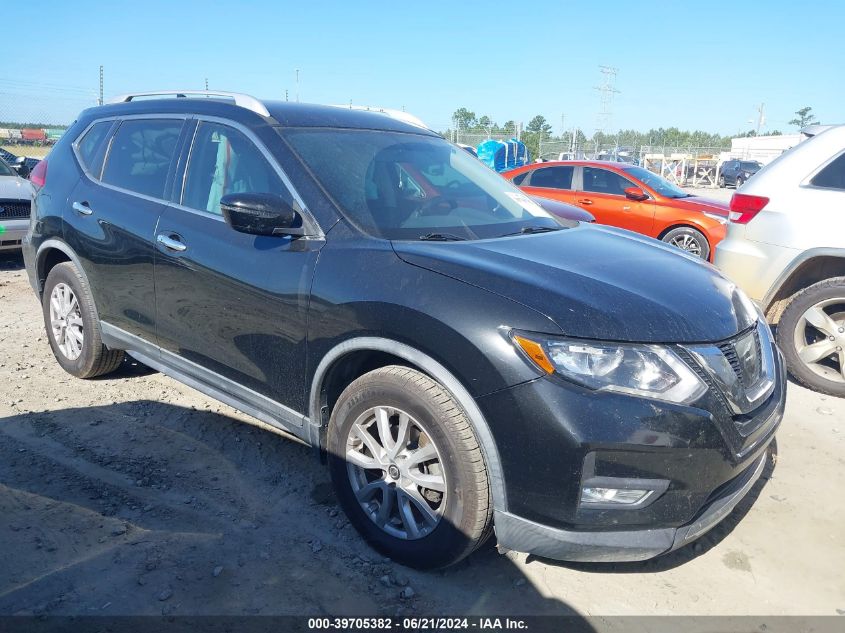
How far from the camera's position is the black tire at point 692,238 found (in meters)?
9.56

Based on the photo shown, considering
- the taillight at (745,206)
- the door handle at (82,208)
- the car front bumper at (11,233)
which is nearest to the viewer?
the door handle at (82,208)

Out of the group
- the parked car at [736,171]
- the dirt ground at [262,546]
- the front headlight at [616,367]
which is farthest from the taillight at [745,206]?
the parked car at [736,171]

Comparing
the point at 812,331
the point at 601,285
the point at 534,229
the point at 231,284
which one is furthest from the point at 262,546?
the point at 812,331

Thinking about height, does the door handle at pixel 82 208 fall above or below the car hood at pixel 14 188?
above

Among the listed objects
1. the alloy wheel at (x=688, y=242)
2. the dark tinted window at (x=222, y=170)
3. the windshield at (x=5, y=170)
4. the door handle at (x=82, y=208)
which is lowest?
the alloy wheel at (x=688, y=242)

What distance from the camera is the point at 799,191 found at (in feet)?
15.7

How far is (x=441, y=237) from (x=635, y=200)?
25.9 feet

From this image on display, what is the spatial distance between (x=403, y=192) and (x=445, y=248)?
25.7 inches

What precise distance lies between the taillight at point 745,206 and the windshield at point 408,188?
2103 mm

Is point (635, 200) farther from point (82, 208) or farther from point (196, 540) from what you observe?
point (196, 540)

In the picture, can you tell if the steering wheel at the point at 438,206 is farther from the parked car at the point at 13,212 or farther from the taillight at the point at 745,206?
the parked car at the point at 13,212

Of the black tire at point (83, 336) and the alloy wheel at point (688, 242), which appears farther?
the alloy wheel at point (688, 242)

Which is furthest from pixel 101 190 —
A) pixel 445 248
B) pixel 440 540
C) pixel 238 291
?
pixel 440 540

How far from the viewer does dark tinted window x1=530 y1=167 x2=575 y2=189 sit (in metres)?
10.7
